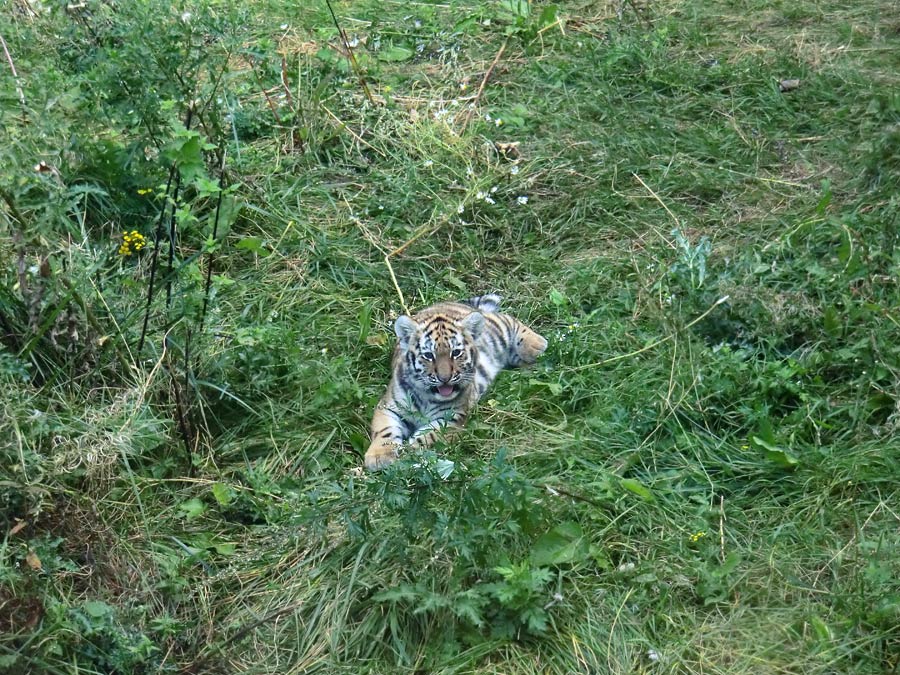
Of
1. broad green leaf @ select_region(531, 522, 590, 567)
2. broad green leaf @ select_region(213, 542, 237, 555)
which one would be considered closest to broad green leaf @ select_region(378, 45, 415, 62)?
broad green leaf @ select_region(213, 542, 237, 555)

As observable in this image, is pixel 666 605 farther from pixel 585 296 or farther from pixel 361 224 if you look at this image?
pixel 361 224

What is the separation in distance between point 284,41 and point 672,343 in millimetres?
4397

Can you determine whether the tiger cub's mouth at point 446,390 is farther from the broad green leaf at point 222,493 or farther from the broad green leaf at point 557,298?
the broad green leaf at point 222,493

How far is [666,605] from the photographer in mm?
4703

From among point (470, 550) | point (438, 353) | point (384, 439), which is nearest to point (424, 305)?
point (438, 353)

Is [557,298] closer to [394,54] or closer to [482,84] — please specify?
[482,84]

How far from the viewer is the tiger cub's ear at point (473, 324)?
6.33 meters

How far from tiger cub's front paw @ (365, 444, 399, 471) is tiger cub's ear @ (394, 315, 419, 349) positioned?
2.44 ft

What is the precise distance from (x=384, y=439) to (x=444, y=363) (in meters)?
0.64

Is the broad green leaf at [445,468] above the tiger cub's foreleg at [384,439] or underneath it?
above

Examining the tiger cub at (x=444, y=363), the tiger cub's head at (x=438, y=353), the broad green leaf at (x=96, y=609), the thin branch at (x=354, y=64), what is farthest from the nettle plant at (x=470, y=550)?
the thin branch at (x=354, y=64)

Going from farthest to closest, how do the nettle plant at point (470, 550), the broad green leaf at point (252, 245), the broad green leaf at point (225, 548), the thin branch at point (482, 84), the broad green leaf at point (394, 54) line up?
1. the broad green leaf at point (394, 54)
2. the thin branch at point (482, 84)
3. the broad green leaf at point (252, 245)
4. the broad green leaf at point (225, 548)
5. the nettle plant at point (470, 550)

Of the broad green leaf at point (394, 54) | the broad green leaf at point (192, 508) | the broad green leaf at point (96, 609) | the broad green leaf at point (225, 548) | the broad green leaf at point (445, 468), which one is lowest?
the broad green leaf at point (225, 548)

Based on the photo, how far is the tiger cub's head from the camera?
6.26 m
